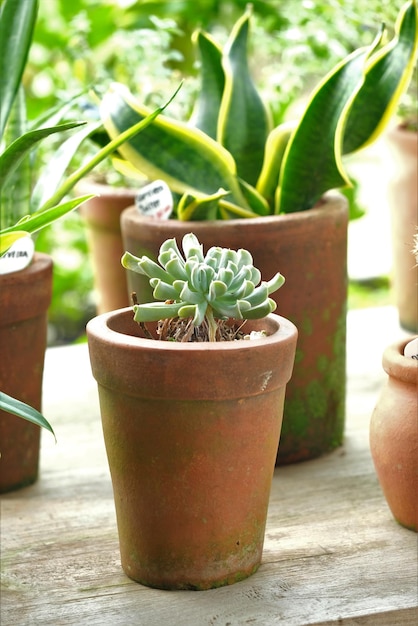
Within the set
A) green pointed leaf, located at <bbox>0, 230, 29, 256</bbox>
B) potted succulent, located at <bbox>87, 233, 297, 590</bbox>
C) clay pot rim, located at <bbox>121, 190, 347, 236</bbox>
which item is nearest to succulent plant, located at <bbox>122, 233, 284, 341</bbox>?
potted succulent, located at <bbox>87, 233, 297, 590</bbox>

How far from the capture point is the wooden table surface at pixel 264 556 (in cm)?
96

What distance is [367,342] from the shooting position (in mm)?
1770

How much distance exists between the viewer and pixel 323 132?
1.24 m

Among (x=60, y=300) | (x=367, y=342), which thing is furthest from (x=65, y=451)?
(x=60, y=300)

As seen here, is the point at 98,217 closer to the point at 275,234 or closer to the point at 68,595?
the point at 275,234

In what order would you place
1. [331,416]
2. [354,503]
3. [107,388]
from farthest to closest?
[331,416] → [354,503] → [107,388]

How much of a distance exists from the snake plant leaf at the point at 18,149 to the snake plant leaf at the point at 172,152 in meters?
0.18

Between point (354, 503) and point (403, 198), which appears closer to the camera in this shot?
point (354, 503)

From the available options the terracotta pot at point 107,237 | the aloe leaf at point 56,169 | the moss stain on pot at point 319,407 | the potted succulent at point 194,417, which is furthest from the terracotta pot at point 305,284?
the terracotta pot at point 107,237

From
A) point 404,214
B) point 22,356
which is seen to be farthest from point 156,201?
point 404,214

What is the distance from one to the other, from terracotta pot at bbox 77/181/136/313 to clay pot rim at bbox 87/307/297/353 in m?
0.66

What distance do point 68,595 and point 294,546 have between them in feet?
0.86

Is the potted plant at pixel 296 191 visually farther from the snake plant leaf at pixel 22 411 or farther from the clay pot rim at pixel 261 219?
the snake plant leaf at pixel 22 411

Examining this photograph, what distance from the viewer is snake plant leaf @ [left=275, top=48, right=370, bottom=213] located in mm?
1233
